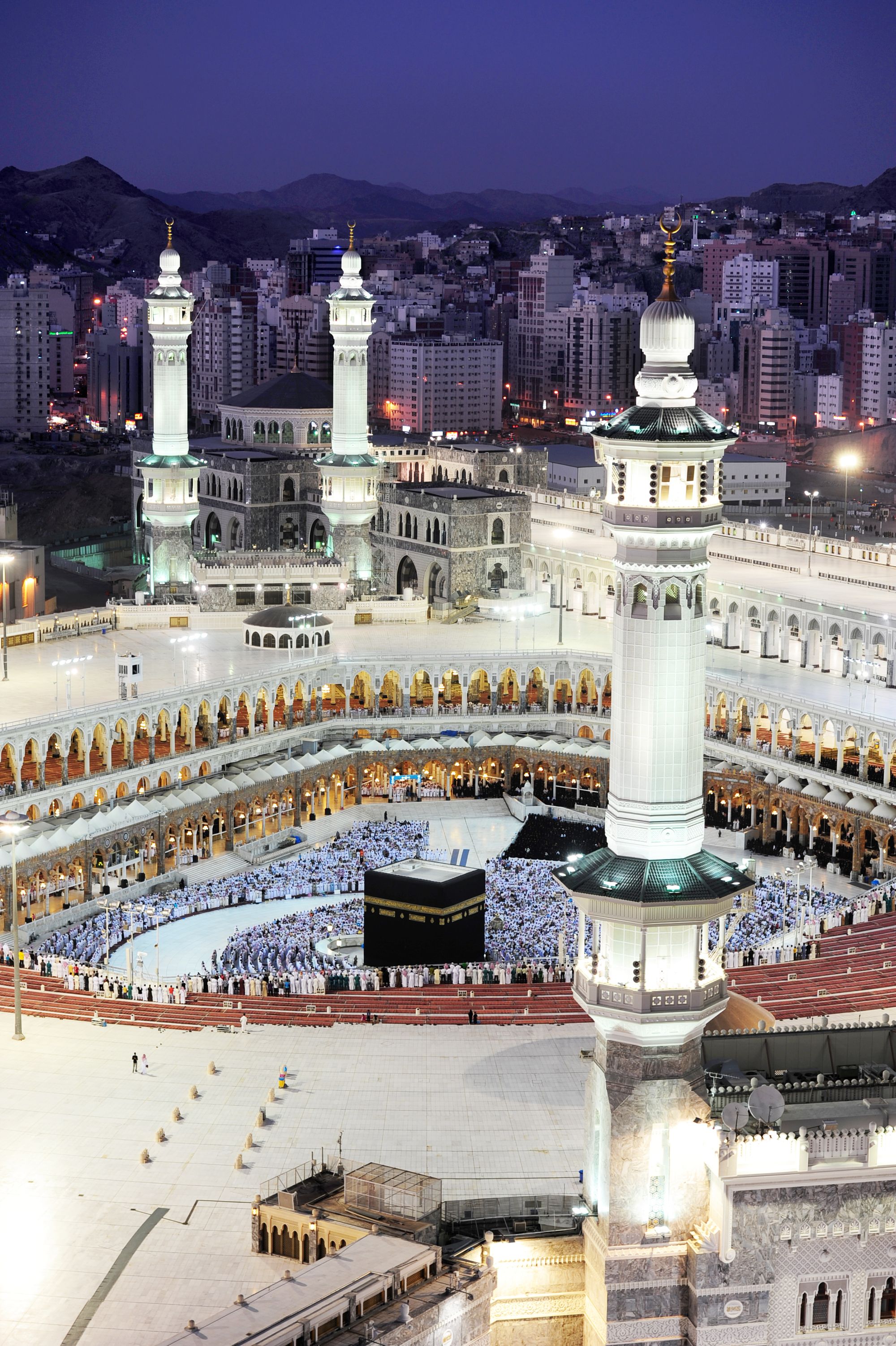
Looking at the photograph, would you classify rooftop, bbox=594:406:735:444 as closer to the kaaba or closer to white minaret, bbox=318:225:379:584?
the kaaba

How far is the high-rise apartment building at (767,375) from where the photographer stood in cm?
16850

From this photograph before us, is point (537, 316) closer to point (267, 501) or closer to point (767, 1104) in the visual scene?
point (267, 501)

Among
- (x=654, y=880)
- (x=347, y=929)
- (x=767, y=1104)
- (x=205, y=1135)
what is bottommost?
(x=347, y=929)

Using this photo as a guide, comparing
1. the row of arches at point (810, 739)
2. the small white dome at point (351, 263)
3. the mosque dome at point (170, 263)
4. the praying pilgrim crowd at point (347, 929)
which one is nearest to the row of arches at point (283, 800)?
the praying pilgrim crowd at point (347, 929)

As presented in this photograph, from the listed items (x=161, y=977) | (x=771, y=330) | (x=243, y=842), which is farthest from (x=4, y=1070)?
(x=771, y=330)

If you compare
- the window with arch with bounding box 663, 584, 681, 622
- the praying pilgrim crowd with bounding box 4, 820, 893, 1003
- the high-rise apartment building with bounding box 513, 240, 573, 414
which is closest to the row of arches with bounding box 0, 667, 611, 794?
the praying pilgrim crowd with bounding box 4, 820, 893, 1003

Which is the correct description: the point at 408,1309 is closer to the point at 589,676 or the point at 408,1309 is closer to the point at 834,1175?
the point at 834,1175

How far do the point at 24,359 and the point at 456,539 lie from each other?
10399cm

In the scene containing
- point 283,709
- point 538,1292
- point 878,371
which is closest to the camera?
point 538,1292

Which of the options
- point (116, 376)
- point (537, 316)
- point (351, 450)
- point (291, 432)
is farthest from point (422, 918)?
point (537, 316)

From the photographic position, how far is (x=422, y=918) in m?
47.8

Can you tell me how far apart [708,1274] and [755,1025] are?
629 cm

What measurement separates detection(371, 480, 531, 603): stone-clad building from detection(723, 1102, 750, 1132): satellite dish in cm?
5324

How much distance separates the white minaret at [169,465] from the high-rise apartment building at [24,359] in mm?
97249
